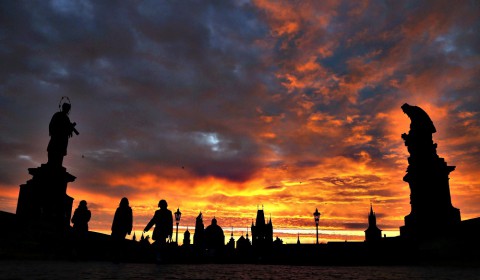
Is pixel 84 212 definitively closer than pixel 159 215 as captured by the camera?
No

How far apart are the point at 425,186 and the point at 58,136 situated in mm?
22101

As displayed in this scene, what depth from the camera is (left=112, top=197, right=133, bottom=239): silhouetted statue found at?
1152cm

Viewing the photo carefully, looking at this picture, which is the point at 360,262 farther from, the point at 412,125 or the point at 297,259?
the point at 412,125

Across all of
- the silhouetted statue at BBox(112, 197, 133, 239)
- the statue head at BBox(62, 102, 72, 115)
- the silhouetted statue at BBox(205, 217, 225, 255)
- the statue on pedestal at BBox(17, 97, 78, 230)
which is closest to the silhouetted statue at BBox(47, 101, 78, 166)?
the statue on pedestal at BBox(17, 97, 78, 230)

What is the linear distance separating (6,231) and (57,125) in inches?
418

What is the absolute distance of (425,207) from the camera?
19703 mm

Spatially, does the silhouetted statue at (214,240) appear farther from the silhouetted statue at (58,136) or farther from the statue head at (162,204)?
the silhouetted statue at (58,136)

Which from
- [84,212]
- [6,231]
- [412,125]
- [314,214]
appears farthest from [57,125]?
[314,214]

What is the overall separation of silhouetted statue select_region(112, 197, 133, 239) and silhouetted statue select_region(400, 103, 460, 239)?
50.0 feet

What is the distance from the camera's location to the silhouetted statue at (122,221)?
11.5 meters

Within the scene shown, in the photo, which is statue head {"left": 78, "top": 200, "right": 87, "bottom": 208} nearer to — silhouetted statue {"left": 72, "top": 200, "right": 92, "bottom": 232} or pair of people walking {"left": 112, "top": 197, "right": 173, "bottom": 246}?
silhouetted statue {"left": 72, "top": 200, "right": 92, "bottom": 232}

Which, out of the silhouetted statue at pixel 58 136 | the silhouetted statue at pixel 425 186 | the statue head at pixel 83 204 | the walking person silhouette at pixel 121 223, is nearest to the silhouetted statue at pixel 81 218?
the statue head at pixel 83 204

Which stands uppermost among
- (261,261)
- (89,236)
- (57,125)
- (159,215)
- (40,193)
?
(57,125)

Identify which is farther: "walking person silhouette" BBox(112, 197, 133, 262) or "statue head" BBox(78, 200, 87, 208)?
"statue head" BBox(78, 200, 87, 208)
